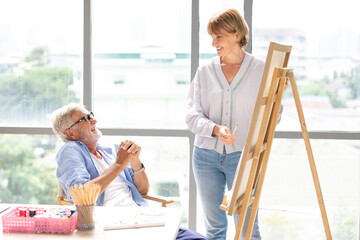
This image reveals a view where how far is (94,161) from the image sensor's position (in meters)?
2.99

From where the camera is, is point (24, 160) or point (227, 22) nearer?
point (227, 22)

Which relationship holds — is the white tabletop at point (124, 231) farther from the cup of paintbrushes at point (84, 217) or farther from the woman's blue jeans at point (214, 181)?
the woman's blue jeans at point (214, 181)

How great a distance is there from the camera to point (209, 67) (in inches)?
122

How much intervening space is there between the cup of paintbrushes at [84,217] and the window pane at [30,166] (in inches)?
69.3

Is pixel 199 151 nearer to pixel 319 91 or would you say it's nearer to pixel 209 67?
pixel 209 67

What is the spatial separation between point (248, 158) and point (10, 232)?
104cm

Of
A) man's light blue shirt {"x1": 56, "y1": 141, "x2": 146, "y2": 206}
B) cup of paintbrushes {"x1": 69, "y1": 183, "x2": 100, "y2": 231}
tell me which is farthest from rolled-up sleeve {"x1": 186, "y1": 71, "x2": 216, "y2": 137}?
cup of paintbrushes {"x1": 69, "y1": 183, "x2": 100, "y2": 231}

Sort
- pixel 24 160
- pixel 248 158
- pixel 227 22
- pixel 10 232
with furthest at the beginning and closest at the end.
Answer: pixel 24 160
pixel 227 22
pixel 248 158
pixel 10 232

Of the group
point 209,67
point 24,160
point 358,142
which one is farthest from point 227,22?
point 24,160

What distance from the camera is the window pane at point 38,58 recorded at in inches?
151

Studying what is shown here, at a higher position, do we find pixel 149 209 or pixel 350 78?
pixel 350 78

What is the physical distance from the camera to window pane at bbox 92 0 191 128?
148 inches

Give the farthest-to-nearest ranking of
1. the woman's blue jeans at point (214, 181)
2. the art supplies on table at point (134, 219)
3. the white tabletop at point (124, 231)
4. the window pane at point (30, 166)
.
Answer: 1. the window pane at point (30, 166)
2. the woman's blue jeans at point (214, 181)
3. the art supplies on table at point (134, 219)
4. the white tabletop at point (124, 231)

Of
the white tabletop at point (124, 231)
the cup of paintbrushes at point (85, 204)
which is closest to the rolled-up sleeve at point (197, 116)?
the white tabletop at point (124, 231)
